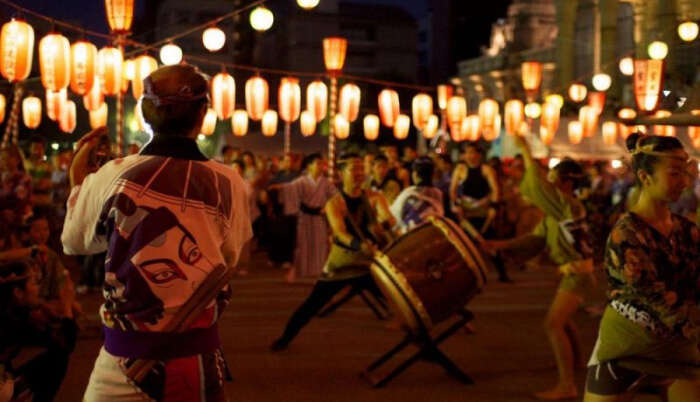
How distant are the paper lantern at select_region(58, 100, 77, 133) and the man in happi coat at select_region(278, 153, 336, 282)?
26.5 feet

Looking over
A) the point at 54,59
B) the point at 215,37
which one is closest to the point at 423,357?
the point at 54,59

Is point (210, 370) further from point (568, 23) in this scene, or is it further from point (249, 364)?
point (568, 23)

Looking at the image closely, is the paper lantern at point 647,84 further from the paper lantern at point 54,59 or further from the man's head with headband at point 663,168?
the man's head with headband at point 663,168

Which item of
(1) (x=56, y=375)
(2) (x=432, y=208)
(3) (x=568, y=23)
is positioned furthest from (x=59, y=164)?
(3) (x=568, y=23)

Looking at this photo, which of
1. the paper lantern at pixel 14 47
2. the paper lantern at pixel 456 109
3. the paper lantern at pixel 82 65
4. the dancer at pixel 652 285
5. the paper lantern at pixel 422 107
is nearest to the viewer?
the dancer at pixel 652 285

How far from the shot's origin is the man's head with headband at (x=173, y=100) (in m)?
2.52

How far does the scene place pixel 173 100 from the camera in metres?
2.52

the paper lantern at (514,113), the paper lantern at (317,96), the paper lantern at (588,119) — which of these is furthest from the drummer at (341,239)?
the paper lantern at (588,119)

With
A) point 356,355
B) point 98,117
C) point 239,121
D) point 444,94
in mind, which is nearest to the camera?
point 356,355

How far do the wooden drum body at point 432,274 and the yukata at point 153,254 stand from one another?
3.29 metres

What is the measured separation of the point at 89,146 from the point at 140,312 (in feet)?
1.86

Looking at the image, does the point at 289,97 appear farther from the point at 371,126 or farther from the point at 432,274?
the point at 432,274

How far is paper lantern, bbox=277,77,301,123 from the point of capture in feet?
55.7

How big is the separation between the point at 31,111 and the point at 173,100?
1651cm
